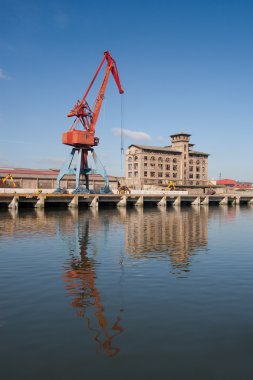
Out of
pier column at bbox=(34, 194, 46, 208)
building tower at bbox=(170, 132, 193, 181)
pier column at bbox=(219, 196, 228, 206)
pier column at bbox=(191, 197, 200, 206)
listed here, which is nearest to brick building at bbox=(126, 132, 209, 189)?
building tower at bbox=(170, 132, 193, 181)

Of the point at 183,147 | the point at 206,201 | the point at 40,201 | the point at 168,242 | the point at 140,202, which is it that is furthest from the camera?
the point at 183,147

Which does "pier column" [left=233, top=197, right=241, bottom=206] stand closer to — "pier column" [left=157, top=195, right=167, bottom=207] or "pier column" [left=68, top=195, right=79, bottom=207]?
"pier column" [left=157, top=195, right=167, bottom=207]

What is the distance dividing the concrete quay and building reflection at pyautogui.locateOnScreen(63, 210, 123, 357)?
39.3 meters

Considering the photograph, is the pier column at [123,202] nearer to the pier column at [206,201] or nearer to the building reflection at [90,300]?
the pier column at [206,201]

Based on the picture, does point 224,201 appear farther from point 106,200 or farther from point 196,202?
point 106,200

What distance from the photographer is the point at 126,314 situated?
427 inches

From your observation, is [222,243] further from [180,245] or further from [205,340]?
[205,340]

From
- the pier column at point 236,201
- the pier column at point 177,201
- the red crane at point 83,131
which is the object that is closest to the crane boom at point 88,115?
the red crane at point 83,131

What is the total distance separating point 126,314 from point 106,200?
58.2 m

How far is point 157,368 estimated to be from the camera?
302 inches

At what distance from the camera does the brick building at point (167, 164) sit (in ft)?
393

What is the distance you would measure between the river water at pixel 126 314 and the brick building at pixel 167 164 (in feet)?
314

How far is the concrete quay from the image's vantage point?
58.4 meters

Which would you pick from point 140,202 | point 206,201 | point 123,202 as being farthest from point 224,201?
point 123,202
